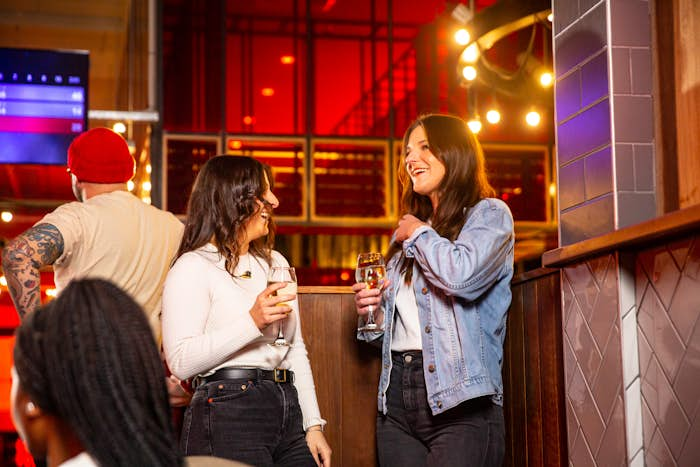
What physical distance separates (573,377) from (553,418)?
0.21m

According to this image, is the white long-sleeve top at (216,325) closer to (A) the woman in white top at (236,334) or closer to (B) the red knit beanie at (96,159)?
(A) the woman in white top at (236,334)

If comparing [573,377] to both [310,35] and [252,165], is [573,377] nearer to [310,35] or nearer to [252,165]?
[252,165]

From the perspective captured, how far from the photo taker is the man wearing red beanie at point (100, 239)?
2.65m

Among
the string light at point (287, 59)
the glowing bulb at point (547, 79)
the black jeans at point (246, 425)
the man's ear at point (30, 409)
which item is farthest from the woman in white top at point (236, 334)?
the string light at point (287, 59)

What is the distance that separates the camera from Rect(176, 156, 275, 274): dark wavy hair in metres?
2.58

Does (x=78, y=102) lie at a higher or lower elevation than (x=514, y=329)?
higher

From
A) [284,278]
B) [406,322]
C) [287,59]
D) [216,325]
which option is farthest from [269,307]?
[287,59]

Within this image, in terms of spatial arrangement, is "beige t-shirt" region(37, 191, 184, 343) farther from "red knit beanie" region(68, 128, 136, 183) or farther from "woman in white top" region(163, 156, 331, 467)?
Result: "woman in white top" region(163, 156, 331, 467)

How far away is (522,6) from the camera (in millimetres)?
5328

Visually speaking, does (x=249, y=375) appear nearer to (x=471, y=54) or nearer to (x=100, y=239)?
(x=100, y=239)

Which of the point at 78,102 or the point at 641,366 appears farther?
the point at 78,102

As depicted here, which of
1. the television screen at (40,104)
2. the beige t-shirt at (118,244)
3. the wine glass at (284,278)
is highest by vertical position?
the television screen at (40,104)

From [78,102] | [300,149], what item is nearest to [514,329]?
[78,102]

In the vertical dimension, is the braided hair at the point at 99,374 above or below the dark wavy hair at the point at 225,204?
below
